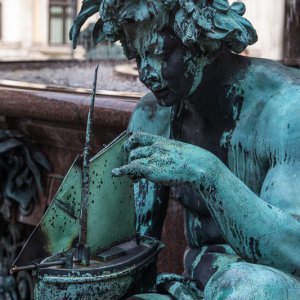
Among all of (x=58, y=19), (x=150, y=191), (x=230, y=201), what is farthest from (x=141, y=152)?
(x=58, y=19)

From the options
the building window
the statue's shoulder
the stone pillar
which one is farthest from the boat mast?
the building window

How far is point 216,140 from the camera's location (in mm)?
1960

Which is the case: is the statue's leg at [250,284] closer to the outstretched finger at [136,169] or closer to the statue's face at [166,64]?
the outstretched finger at [136,169]

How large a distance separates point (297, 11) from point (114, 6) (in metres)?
5.33

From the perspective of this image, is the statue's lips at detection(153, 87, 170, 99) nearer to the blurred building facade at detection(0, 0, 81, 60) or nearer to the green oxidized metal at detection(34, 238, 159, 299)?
the green oxidized metal at detection(34, 238, 159, 299)

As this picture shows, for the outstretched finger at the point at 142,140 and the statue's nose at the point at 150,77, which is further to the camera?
the statue's nose at the point at 150,77

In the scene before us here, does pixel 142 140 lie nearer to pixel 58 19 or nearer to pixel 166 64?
pixel 166 64

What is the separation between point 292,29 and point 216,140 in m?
5.49

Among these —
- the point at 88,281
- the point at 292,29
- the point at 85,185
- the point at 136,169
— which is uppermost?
the point at 136,169

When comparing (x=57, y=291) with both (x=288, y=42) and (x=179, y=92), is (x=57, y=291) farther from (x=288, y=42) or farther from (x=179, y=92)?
(x=288, y=42)

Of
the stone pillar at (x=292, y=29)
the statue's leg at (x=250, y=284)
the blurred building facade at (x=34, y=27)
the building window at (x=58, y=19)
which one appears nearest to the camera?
the statue's leg at (x=250, y=284)

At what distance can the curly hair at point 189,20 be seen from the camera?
176cm

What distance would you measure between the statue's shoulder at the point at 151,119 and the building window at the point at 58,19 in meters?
23.1

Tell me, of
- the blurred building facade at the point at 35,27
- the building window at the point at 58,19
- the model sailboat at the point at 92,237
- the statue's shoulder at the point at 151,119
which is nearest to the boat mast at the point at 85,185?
the model sailboat at the point at 92,237
